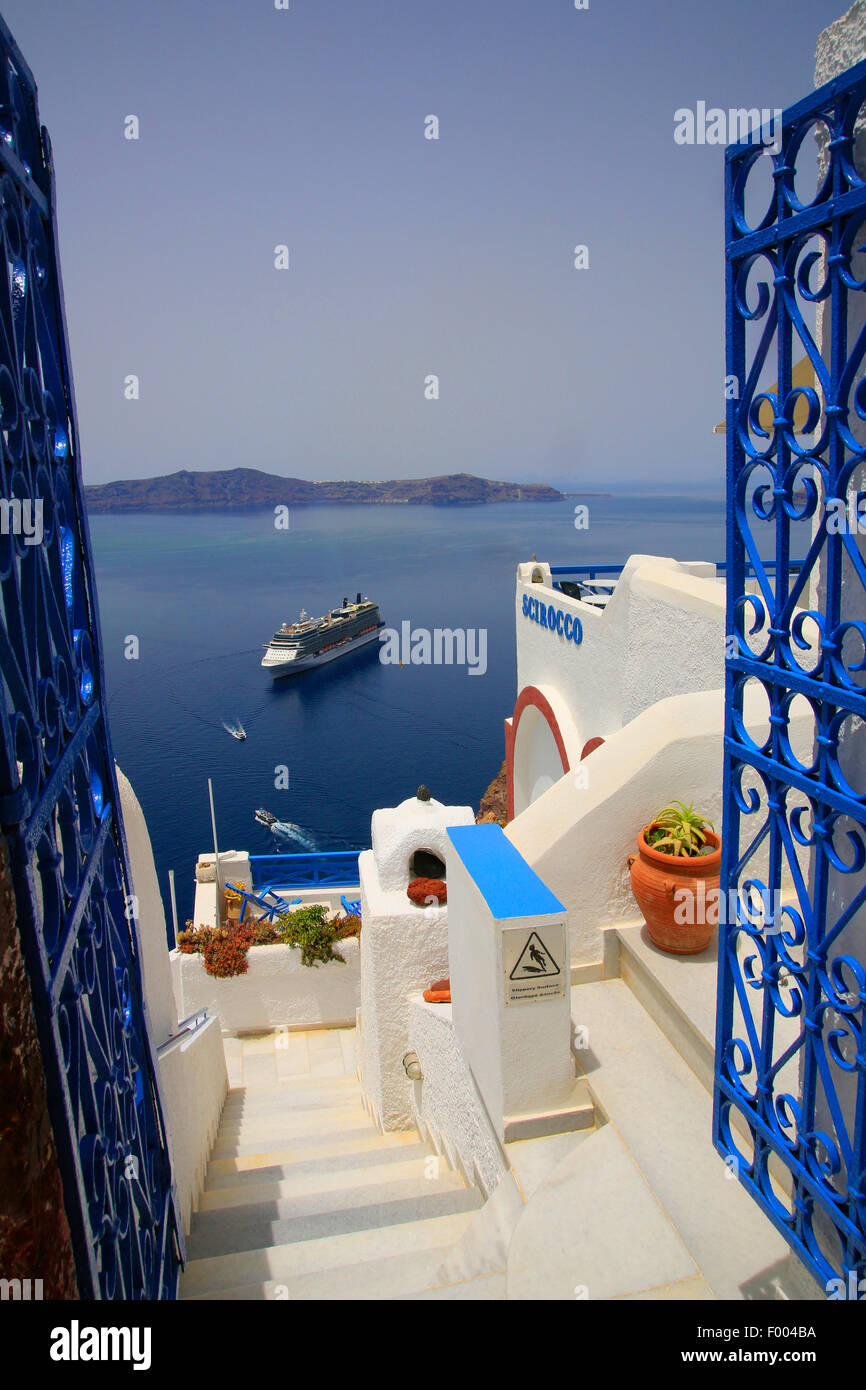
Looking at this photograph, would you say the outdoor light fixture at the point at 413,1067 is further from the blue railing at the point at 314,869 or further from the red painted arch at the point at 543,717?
the blue railing at the point at 314,869

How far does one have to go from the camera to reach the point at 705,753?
6027mm

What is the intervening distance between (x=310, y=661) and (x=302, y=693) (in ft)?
10.8

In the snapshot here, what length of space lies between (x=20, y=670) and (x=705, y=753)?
191 inches

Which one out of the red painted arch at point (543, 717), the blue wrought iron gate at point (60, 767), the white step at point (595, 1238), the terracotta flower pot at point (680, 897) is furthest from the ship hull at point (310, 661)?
the blue wrought iron gate at point (60, 767)

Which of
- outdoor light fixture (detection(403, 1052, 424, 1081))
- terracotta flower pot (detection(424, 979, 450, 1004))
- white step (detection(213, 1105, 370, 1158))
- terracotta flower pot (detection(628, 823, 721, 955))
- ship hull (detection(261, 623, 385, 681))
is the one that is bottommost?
ship hull (detection(261, 623, 385, 681))

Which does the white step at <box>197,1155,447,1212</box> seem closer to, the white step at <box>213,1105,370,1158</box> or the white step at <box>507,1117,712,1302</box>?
the white step at <box>213,1105,370,1158</box>

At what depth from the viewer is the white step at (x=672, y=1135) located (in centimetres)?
370

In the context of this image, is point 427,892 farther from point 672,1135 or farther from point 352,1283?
point 672,1135

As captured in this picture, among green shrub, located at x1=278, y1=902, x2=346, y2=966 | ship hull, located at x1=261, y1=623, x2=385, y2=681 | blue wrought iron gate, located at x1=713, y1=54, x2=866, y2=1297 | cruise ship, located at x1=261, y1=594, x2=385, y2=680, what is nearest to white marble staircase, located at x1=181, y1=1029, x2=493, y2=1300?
blue wrought iron gate, located at x1=713, y1=54, x2=866, y2=1297

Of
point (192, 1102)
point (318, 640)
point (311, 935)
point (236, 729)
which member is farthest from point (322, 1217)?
point (318, 640)

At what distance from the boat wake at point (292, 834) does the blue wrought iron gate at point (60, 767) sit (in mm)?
34896

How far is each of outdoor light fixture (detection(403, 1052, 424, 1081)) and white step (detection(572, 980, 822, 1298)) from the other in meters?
2.45

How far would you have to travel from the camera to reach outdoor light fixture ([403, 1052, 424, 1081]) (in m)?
7.53
